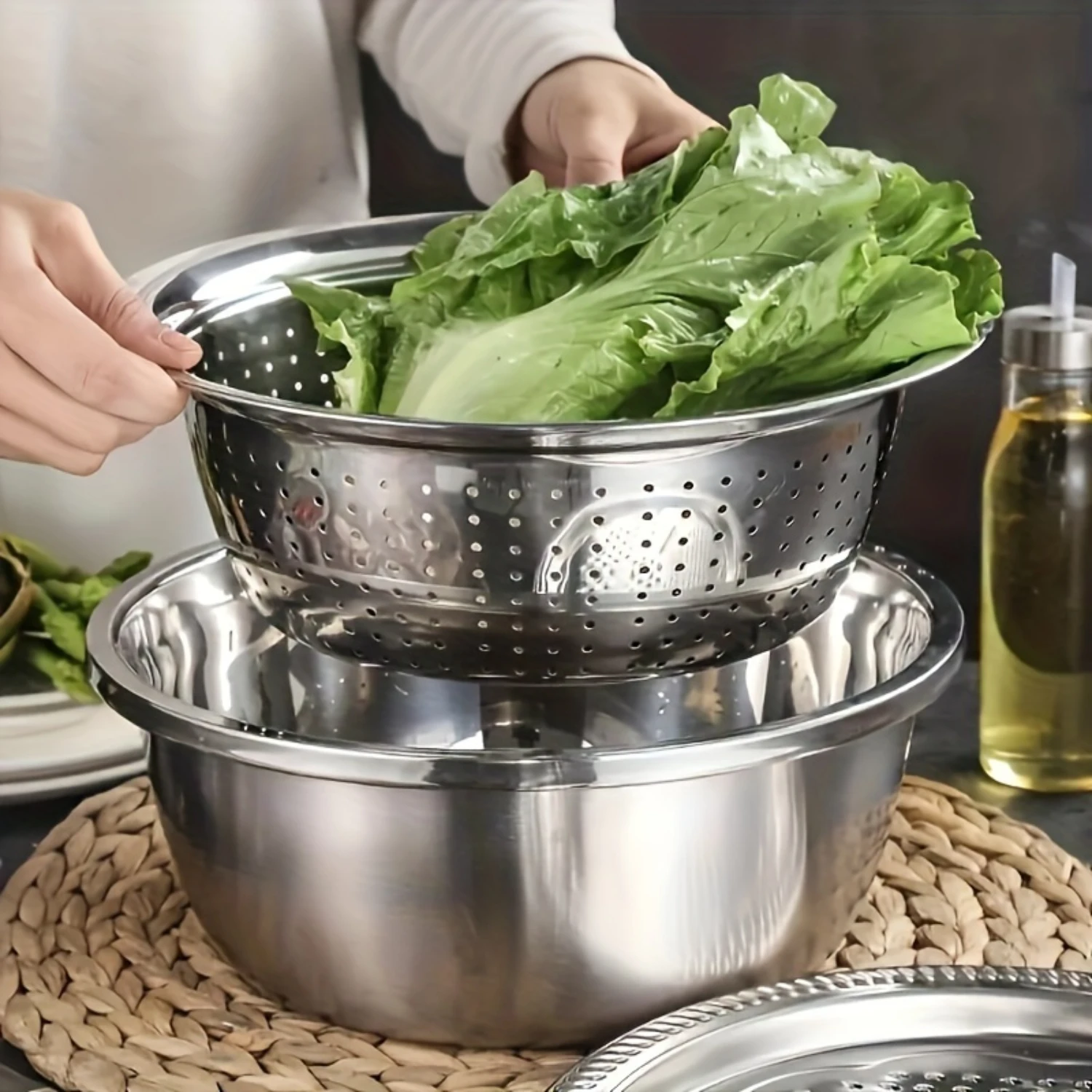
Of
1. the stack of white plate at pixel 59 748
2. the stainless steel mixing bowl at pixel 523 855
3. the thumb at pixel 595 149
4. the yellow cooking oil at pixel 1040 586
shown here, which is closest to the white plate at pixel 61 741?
the stack of white plate at pixel 59 748

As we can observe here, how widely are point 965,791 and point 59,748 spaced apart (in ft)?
1.97

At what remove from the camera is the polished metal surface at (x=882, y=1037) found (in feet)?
2.21

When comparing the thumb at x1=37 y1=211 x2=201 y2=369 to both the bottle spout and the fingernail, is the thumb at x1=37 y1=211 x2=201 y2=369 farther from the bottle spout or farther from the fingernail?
the bottle spout

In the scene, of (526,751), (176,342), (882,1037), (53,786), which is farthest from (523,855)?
(53,786)

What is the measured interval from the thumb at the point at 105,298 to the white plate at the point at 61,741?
0.35 metres

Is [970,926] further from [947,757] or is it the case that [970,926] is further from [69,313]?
[69,313]

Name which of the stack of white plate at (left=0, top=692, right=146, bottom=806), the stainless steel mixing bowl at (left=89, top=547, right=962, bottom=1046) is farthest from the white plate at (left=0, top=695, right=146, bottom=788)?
the stainless steel mixing bowl at (left=89, top=547, right=962, bottom=1046)

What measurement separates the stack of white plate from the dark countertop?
0.06 ft

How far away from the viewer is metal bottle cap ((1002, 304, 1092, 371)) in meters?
0.96

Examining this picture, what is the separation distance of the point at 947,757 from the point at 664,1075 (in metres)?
0.51

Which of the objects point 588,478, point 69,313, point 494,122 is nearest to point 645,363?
point 588,478

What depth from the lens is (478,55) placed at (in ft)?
3.71

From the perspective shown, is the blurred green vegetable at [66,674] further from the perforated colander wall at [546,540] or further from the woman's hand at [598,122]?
the woman's hand at [598,122]

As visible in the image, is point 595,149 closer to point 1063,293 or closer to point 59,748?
point 1063,293
